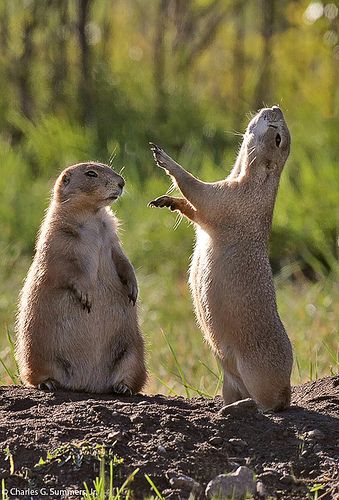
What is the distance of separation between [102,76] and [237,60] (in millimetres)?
2077

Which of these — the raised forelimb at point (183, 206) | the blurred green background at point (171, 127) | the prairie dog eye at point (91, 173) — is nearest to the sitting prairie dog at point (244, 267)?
the raised forelimb at point (183, 206)

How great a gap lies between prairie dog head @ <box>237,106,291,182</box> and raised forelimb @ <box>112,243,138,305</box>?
2.46ft

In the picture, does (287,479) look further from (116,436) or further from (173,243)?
(173,243)

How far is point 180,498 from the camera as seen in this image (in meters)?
3.90

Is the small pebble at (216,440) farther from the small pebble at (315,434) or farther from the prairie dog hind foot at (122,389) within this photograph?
the prairie dog hind foot at (122,389)

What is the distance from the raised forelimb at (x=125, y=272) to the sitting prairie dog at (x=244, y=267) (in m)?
0.29

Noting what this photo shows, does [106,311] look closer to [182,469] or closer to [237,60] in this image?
[182,469]

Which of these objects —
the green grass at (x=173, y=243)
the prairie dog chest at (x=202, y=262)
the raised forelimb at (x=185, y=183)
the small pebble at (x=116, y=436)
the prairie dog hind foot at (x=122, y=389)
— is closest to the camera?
the small pebble at (x=116, y=436)

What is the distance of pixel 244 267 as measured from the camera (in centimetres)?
518

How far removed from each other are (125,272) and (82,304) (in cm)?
34

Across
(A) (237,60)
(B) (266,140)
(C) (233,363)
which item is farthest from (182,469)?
(A) (237,60)

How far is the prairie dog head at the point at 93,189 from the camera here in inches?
217

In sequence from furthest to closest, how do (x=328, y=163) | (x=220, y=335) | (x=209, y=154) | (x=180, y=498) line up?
(x=209, y=154), (x=328, y=163), (x=220, y=335), (x=180, y=498)

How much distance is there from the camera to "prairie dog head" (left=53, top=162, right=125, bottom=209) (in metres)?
5.50
